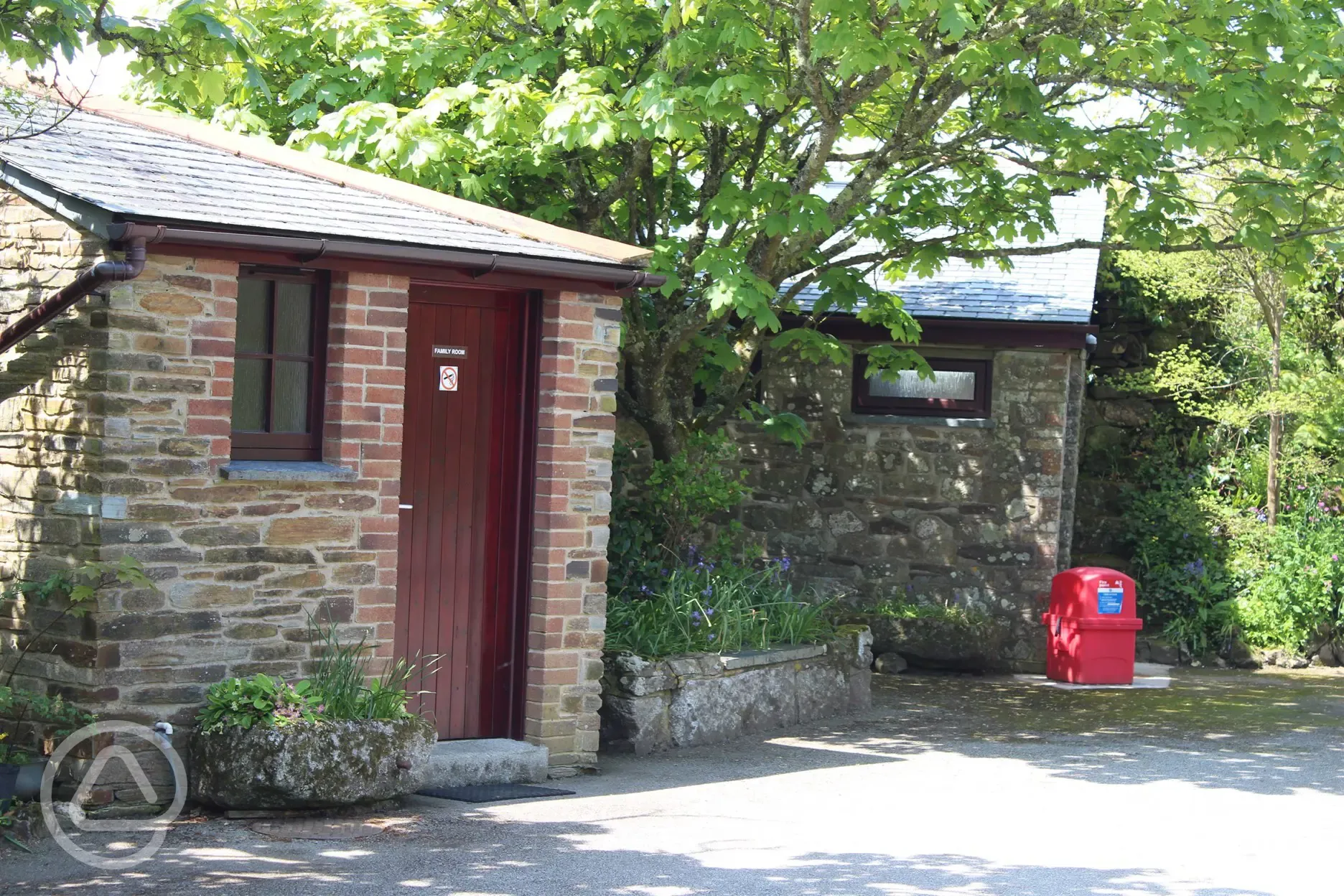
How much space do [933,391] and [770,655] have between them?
4.61 meters

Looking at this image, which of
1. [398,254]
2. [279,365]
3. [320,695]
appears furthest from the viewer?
[279,365]

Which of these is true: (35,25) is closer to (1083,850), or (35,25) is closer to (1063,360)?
(1083,850)

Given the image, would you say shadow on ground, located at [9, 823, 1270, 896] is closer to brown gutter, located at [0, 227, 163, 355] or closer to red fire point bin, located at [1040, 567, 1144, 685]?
brown gutter, located at [0, 227, 163, 355]

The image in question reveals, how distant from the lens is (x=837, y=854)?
272 inches

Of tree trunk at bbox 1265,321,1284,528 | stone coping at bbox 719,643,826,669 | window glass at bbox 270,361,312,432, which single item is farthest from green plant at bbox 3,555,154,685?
tree trunk at bbox 1265,321,1284,528

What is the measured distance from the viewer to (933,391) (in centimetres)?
1409

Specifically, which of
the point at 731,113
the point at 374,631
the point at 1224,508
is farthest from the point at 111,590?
the point at 1224,508

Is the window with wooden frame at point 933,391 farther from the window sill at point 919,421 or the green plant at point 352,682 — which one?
the green plant at point 352,682

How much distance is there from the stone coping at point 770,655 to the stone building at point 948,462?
329 centimetres

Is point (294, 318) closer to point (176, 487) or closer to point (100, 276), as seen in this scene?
point (176, 487)

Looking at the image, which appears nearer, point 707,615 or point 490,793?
point 490,793

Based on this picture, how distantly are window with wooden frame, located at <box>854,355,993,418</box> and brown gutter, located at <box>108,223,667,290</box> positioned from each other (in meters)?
5.44

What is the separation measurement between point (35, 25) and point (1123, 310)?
1289cm

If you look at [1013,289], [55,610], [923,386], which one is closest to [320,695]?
[55,610]
